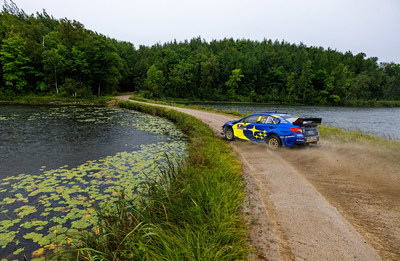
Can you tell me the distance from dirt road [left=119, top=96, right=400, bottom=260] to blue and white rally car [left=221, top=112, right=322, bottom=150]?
0.85 meters

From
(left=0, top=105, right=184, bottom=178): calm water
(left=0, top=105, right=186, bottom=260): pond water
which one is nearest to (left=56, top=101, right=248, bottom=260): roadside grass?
(left=0, top=105, right=186, bottom=260): pond water

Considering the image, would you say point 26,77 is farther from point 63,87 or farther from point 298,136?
point 298,136

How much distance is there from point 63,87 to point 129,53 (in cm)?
4741

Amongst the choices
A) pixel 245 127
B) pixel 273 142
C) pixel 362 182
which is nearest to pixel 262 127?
pixel 273 142

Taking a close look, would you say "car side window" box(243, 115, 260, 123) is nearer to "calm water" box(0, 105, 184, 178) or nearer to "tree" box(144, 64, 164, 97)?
"calm water" box(0, 105, 184, 178)

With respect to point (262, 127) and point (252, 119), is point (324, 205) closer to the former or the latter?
point (262, 127)

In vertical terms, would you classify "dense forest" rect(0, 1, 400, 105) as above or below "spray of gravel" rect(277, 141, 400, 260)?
above

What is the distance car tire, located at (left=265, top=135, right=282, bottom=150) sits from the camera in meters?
9.47

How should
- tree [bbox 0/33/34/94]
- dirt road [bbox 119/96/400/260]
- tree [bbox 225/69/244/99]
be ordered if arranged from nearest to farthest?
dirt road [bbox 119/96/400/260], tree [bbox 0/33/34/94], tree [bbox 225/69/244/99]

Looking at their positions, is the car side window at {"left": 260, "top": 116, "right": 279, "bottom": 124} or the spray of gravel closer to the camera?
the spray of gravel

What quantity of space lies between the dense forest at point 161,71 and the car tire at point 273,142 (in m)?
43.4

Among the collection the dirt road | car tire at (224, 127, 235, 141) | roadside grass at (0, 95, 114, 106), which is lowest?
the dirt road

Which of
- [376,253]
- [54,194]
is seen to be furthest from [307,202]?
[54,194]

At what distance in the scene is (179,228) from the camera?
3.83m
